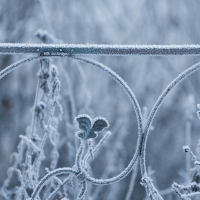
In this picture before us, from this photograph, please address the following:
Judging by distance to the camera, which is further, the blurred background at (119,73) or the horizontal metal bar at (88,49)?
the blurred background at (119,73)

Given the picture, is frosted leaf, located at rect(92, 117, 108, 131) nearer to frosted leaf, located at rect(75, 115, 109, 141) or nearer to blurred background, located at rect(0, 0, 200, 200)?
frosted leaf, located at rect(75, 115, 109, 141)

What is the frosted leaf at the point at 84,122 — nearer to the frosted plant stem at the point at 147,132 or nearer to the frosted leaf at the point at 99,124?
the frosted leaf at the point at 99,124

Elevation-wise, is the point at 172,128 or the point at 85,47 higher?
the point at 172,128

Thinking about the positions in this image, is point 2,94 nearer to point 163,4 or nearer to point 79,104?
point 79,104

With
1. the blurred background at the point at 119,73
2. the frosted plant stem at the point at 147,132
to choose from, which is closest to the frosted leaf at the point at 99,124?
the frosted plant stem at the point at 147,132

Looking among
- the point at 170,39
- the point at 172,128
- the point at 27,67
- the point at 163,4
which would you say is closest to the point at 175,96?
the point at 172,128

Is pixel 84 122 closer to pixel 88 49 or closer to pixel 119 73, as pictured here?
pixel 88 49

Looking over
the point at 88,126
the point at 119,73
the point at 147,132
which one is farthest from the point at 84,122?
the point at 119,73
